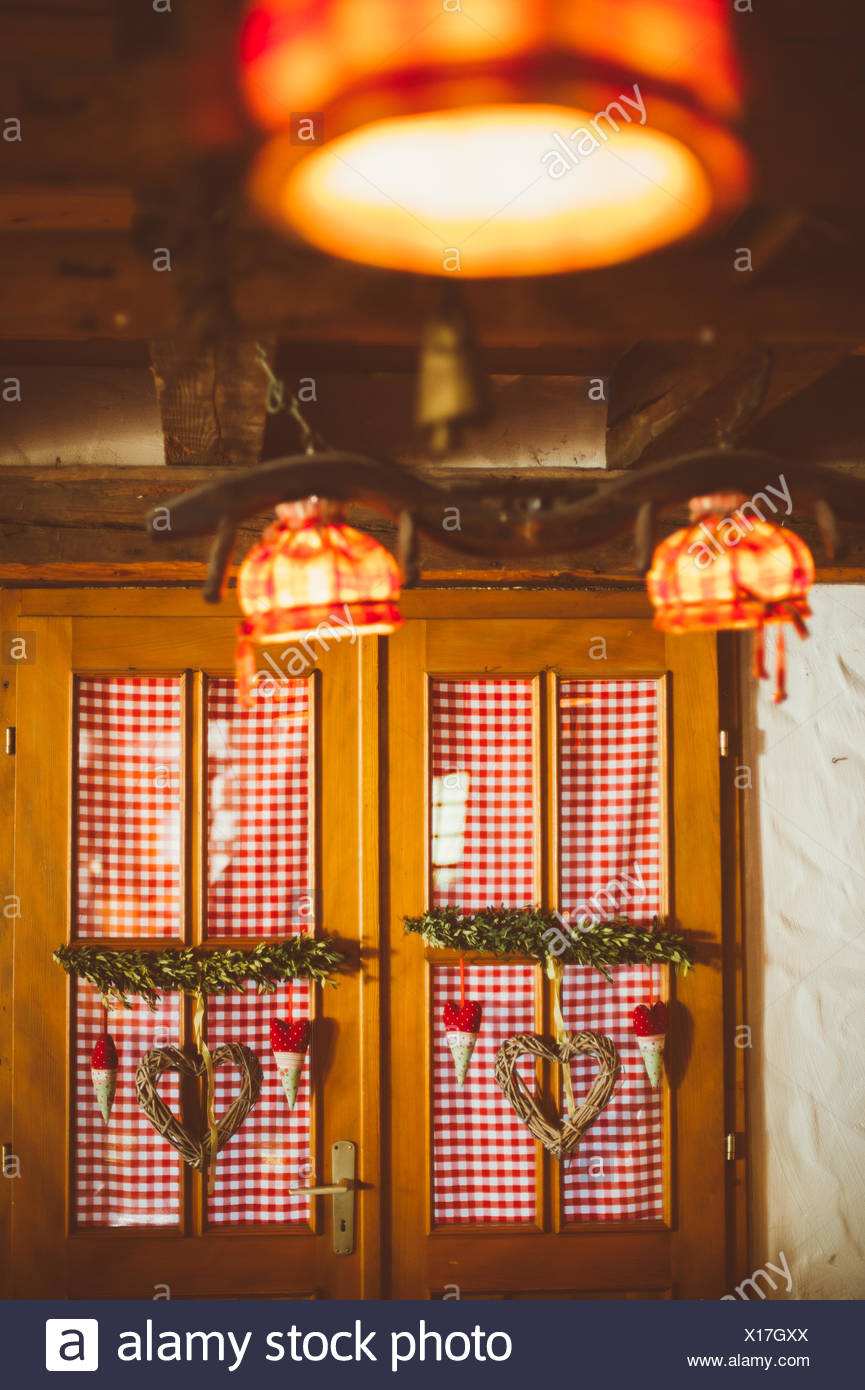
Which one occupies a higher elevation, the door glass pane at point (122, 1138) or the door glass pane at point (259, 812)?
the door glass pane at point (259, 812)

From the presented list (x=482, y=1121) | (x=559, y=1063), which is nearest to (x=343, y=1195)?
(x=482, y=1121)

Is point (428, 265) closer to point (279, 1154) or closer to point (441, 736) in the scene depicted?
point (441, 736)

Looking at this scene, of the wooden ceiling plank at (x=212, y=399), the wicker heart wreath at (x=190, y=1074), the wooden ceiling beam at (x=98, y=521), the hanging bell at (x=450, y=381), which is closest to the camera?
the hanging bell at (x=450, y=381)

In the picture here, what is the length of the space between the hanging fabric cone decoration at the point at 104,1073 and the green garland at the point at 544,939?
85 centimetres

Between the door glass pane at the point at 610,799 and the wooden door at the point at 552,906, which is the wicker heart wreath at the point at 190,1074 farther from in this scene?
the door glass pane at the point at 610,799

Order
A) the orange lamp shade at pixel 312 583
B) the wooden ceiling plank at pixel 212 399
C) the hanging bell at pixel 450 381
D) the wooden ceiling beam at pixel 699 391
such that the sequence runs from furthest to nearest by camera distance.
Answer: the wooden ceiling beam at pixel 699 391 → the wooden ceiling plank at pixel 212 399 → the orange lamp shade at pixel 312 583 → the hanging bell at pixel 450 381

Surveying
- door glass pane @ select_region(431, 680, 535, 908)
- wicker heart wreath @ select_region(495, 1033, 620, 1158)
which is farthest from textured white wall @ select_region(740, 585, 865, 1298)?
door glass pane @ select_region(431, 680, 535, 908)

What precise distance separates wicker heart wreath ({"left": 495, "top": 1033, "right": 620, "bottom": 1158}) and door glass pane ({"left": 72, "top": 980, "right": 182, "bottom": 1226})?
2.97 ft

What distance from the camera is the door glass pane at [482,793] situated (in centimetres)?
288

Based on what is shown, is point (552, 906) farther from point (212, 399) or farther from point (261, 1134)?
point (212, 399)

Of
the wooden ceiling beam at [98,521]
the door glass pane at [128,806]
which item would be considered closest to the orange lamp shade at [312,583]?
the wooden ceiling beam at [98,521]

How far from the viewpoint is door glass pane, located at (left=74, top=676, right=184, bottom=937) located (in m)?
2.82

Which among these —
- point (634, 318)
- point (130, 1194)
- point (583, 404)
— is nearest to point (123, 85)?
point (634, 318)

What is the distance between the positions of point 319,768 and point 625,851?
0.89 meters
